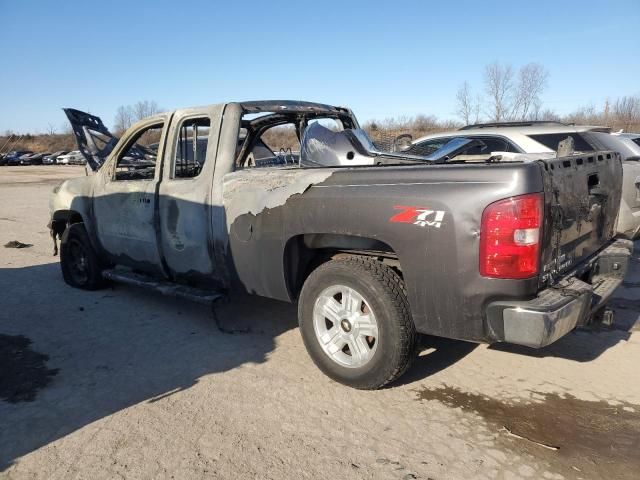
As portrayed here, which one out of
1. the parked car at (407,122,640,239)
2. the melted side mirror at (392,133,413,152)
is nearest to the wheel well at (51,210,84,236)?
the melted side mirror at (392,133,413,152)

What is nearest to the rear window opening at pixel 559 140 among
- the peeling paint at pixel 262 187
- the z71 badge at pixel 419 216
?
the peeling paint at pixel 262 187

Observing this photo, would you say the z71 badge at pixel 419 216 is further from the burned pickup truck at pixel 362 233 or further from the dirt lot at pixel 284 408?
the dirt lot at pixel 284 408

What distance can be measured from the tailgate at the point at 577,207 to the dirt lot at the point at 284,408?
0.89 meters

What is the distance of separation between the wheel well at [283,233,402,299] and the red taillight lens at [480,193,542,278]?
28.2 inches

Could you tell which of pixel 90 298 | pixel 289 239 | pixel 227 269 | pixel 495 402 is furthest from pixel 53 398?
pixel 495 402

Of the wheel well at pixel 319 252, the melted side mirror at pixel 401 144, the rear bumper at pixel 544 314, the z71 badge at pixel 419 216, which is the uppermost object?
the melted side mirror at pixel 401 144

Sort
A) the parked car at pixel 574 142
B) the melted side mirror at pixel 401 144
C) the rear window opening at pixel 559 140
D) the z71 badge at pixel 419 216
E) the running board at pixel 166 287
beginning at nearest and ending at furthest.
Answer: the z71 badge at pixel 419 216, the running board at pixel 166 287, the melted side mirror at pixel 401 144, the parked car at pixel 574 142, the rear window opening at pixel 559 140

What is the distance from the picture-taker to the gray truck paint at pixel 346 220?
9.72ft

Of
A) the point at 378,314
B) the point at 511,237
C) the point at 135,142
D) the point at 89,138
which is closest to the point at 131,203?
the point at 135,142

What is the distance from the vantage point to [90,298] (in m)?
5.92

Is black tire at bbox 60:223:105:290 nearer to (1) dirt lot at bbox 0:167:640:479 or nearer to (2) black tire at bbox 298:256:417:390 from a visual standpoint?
(1) dirt lot at bbox 0:167:640:479

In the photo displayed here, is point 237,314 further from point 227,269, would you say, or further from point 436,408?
point 436,408

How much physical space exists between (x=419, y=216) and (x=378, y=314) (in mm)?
713

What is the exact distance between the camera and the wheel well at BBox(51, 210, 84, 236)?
6332 mm
